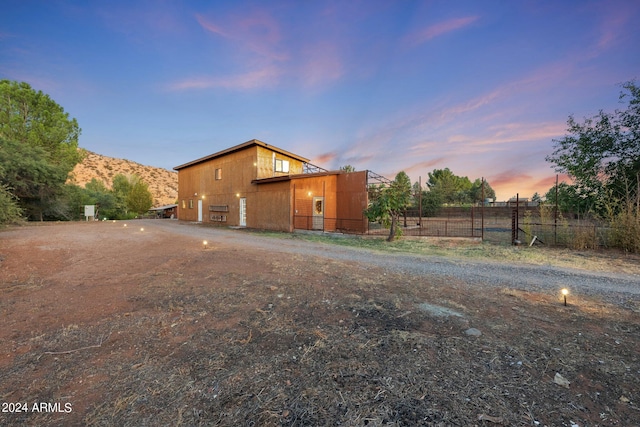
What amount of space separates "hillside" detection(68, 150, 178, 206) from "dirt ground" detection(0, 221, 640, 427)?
6148cm

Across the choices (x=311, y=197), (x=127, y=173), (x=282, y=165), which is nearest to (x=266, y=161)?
(x=282, y=165)

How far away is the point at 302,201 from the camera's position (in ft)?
52.8

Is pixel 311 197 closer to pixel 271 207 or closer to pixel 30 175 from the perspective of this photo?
pixel 271 207

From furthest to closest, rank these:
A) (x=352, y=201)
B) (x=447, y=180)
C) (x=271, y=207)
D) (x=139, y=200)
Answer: (x=447, y=180) → (x=139, y=200) → (x=271, y=207) → (x=352, y=201)

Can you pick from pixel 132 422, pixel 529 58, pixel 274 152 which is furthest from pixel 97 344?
pixel 274 152

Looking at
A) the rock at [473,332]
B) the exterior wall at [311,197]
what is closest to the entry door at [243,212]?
the exterior wall at [311,197]

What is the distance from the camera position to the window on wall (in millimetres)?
19750

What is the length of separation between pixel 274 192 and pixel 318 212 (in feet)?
11.0

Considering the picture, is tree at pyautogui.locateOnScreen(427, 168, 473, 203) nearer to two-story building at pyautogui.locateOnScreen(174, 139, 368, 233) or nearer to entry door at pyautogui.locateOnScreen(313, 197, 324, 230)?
two-story building at pyautogui.locateOnScreen(174, 139, 368, 233)

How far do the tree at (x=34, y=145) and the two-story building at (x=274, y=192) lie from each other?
11198 mm

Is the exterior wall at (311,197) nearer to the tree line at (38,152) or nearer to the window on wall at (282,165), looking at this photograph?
the window on wall at (282,165)

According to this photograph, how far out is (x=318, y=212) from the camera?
1659cm

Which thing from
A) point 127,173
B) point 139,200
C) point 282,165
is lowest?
point 139,200

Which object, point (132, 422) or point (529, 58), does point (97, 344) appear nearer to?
point (132, 422)
